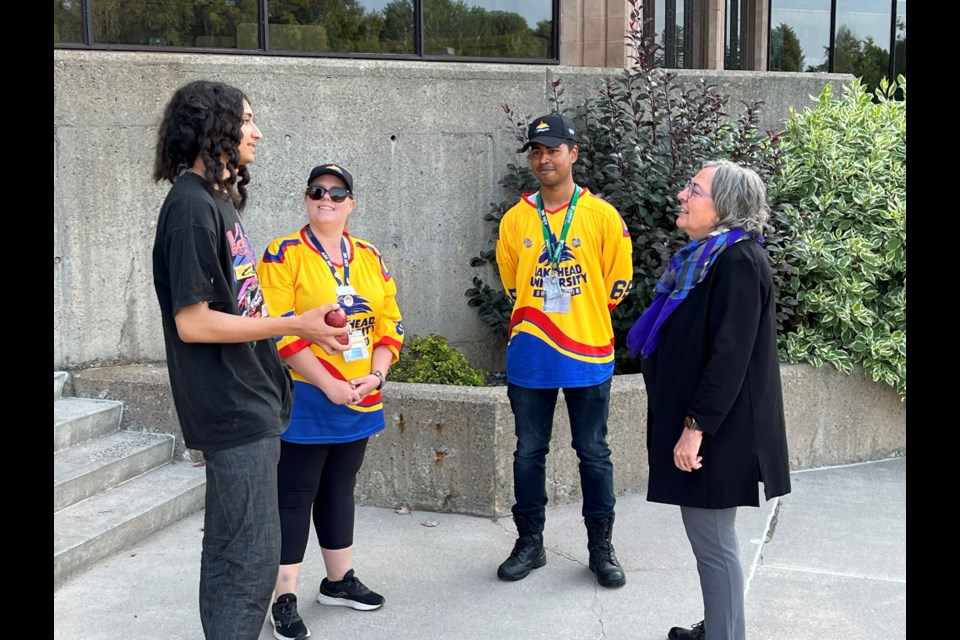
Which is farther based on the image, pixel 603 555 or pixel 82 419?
pixel 82 419

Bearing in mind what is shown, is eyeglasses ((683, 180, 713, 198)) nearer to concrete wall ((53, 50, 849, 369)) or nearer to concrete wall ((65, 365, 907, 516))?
concrete wall ((65, 365, 907, 516))

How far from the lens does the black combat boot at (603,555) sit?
4.61 metres

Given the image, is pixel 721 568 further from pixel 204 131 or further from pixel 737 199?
pixel 204 131

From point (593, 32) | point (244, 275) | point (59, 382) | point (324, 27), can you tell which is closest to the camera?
point (244, 275)

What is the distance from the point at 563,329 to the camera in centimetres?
456

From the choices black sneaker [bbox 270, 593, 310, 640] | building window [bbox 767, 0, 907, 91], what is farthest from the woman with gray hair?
building window [bbox 767, 0, 907, 91]

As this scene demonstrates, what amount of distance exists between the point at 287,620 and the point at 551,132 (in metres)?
2.46

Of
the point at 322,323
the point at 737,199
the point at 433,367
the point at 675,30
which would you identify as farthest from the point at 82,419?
the point at 675,30

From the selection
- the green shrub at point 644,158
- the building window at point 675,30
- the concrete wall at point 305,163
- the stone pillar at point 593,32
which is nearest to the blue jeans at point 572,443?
the green shrub at point 644,158

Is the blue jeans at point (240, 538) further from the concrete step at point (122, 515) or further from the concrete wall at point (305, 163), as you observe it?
the concrete wall at point (305, 163)

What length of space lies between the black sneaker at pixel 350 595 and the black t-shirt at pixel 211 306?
137 centimetres

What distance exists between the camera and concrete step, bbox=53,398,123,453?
5.61 metres

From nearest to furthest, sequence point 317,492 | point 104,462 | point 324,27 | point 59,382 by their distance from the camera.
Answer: point 317,492, point 104,462, point 59,382, point 324,27
